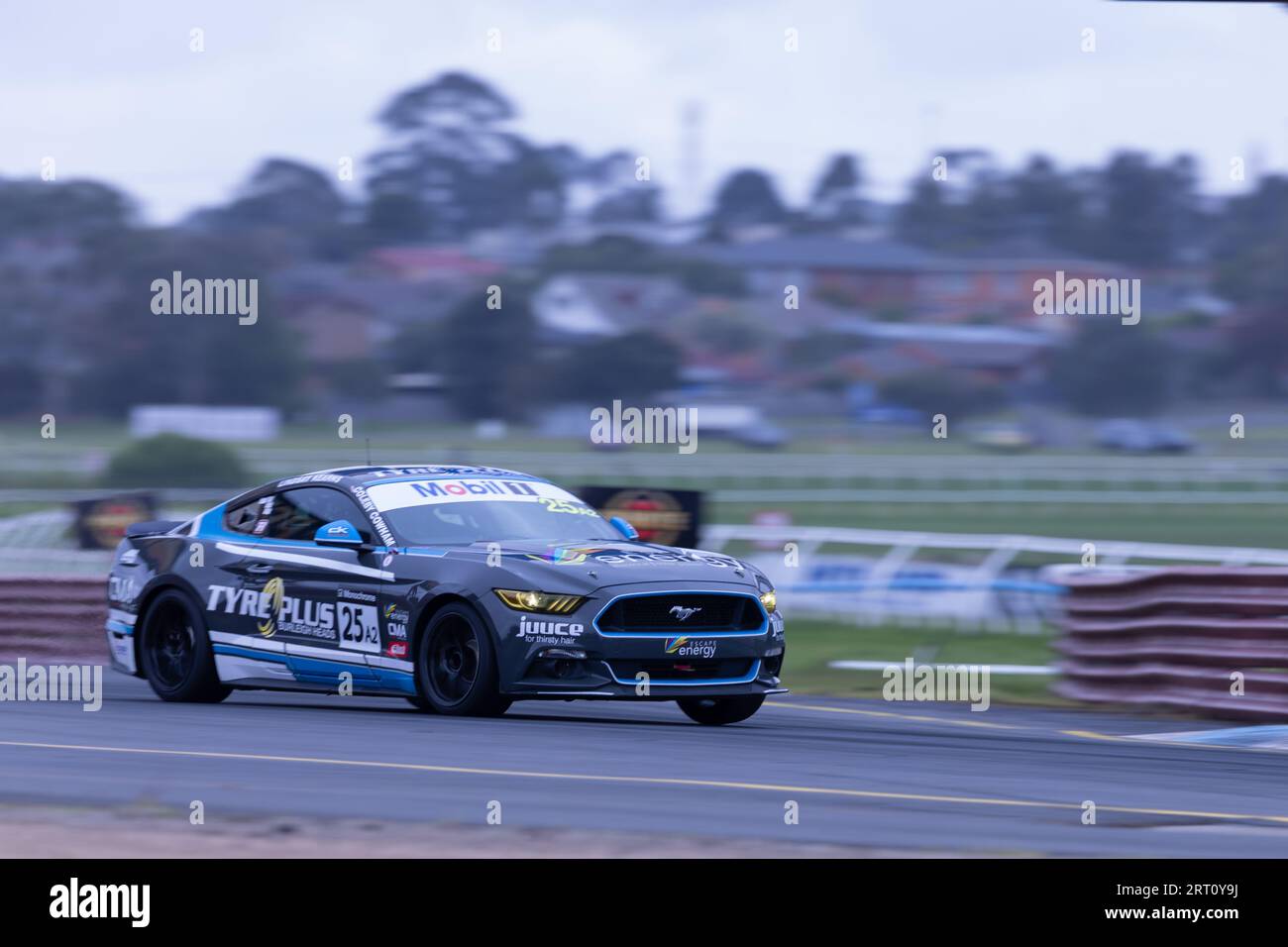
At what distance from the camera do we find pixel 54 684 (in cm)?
1391

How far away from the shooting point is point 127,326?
203 ft

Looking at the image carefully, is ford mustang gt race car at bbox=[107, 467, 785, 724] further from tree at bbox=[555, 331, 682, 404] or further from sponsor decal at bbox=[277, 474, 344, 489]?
tree at bbox=[555, 331, 682, 404]

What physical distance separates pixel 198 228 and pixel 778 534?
52728mm

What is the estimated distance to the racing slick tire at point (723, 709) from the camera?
10.7 meters

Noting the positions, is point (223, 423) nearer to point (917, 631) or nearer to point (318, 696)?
point (917, 631)

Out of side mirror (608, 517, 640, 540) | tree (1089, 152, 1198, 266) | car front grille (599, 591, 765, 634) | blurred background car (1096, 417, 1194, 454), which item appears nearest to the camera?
car front grille (599, 591, 765, 634)

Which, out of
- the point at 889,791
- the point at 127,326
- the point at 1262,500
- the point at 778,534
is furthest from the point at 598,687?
the point at 127,326

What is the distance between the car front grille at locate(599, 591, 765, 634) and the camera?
9.98 metres

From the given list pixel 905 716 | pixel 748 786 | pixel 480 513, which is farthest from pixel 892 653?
pixel 748 786

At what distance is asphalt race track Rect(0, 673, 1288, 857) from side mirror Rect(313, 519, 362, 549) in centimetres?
94

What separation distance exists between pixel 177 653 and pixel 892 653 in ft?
25.7

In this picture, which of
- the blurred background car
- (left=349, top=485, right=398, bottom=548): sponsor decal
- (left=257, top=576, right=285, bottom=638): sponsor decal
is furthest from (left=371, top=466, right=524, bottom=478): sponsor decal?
the blurred background car

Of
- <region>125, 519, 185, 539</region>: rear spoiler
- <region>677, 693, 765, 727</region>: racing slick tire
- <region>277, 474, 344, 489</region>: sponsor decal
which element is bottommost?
<region>677, 693, 765, 727</region>: racing slick tire

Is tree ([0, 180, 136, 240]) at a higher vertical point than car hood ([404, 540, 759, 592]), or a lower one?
higher
